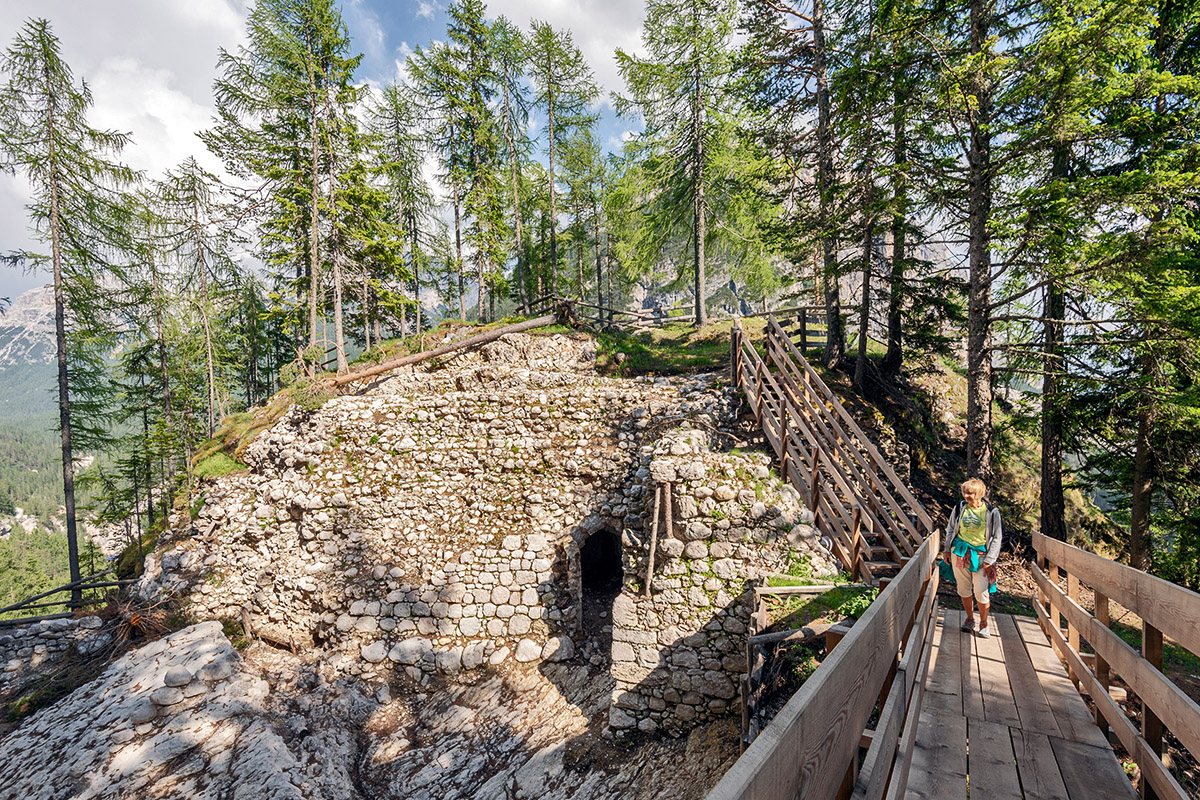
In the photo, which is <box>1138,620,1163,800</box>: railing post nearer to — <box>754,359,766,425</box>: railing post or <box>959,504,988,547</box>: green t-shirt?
<box>959,504,988,547</box>: green t-shirt

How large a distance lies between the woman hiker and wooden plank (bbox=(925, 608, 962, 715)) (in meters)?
0.21

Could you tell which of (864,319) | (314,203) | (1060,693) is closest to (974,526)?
(1060,693)

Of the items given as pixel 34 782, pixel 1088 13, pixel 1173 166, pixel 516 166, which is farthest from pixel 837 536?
pixel 516 166

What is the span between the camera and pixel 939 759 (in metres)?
2.24

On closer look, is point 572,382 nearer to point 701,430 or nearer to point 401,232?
point 701,430

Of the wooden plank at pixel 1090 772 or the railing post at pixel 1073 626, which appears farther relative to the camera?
the railing post at pixel 1073 626

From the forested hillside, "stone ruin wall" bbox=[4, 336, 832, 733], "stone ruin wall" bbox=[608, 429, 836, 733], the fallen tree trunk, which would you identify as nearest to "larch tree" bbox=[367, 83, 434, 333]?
the forested hillside

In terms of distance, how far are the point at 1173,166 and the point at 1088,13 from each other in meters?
2.70

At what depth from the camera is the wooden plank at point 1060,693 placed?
2.53m

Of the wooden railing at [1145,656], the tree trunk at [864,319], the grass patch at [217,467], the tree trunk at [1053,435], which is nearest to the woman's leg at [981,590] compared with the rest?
the wooden railing at [1145,656]

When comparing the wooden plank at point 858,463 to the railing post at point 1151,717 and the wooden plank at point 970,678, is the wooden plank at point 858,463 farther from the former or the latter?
the railing post at point 1151,717

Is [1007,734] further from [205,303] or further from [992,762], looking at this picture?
[205,303]

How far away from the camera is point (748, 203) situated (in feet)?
46.9

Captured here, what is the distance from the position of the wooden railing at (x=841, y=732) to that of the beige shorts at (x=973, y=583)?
2.92m
